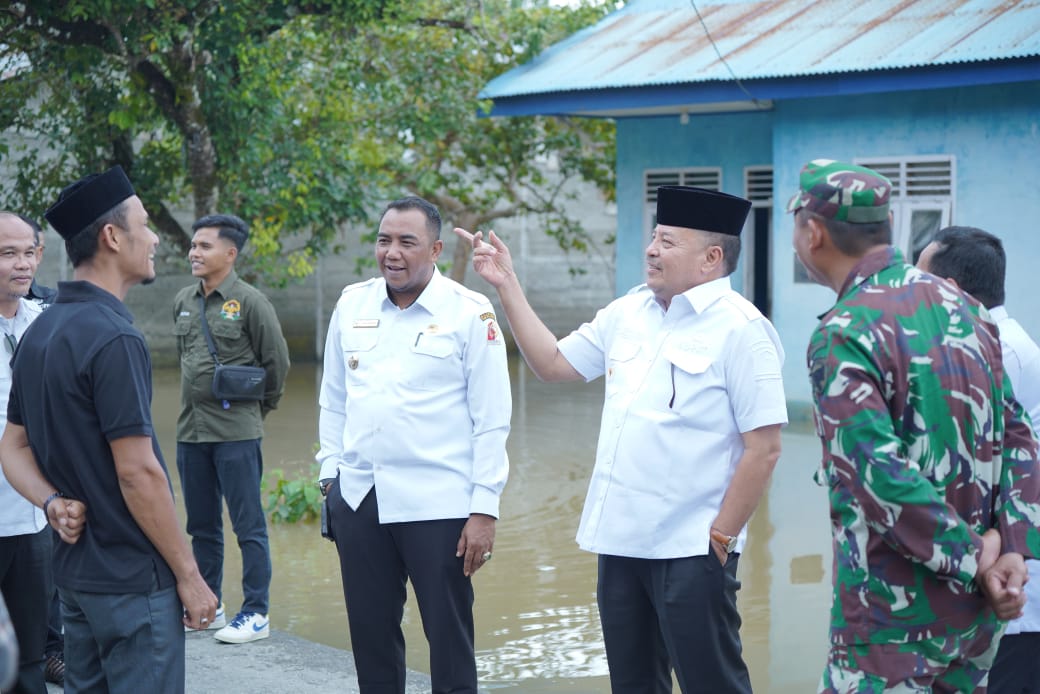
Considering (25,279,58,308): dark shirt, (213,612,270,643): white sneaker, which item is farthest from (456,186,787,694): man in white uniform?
(25,279,58,308): dark shirt

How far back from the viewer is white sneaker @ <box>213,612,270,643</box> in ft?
18.3

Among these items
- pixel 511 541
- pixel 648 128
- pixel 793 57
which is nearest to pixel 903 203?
pixel 793 57

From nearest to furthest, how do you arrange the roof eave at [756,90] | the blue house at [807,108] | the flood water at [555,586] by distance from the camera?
the flood water at [555,586] < the roof eave at [756,90] < the blue house at [807,108]

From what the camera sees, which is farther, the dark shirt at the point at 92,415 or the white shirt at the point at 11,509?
the white shirt at the point at 11,509

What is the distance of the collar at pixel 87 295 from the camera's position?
3.23 metres

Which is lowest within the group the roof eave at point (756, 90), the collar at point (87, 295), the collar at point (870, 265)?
the collar at point (87, 295)

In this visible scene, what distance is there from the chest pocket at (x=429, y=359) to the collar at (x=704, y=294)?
843 mm

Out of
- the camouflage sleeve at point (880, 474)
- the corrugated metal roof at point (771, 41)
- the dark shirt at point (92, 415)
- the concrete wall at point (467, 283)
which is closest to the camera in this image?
the camouflage sleeve at point (880, 474)

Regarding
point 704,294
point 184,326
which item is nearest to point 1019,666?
point 704,294

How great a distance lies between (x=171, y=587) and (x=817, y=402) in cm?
176

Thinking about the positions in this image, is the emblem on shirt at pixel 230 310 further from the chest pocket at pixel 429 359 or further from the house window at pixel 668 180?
the house window at pixel 668 180

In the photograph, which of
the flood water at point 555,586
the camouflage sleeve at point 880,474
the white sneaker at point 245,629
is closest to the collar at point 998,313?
the camouflage sleeve at point 880,474

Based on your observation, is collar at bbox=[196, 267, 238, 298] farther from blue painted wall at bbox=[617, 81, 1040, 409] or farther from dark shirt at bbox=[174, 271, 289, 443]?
blue painted wall at bbox=[617, 81, 1040, 409]

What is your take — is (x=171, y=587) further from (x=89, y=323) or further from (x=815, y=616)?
Result: (x=815, y=616)
